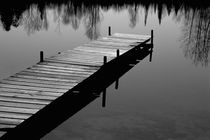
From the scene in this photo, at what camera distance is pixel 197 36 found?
3077cm

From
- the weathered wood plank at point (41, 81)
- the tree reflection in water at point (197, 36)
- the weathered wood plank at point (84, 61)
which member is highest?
the weathered wood plank at point (41, 81)

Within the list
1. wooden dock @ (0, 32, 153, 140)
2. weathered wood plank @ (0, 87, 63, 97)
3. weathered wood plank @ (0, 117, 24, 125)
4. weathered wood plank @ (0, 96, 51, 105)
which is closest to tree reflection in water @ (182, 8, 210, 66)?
wooden dock @ (0, 32, 153, 140)

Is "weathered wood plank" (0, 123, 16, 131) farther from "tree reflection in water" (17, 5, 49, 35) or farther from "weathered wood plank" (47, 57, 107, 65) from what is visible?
"tree reflection in water" (17, 5, 49, 35)

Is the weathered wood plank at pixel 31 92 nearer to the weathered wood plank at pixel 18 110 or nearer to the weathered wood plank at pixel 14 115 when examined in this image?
the weathered wood plank at pixel 18 110

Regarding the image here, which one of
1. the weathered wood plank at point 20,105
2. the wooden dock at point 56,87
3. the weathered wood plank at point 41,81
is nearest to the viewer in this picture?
the wooden dock at point 56,87

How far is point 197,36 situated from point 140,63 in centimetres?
1097

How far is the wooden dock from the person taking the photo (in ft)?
36.3

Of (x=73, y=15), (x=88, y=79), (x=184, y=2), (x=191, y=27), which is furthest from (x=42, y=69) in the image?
(x=184, y=2)

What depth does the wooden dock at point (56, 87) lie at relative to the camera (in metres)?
11.1

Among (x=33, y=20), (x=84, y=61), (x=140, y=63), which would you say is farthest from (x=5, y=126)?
(x=33, y=20)

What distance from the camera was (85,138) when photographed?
1159 centimetres

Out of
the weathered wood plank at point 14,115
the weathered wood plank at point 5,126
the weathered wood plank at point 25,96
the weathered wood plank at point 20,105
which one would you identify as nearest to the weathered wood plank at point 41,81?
the weathered wood plank at point 25,96

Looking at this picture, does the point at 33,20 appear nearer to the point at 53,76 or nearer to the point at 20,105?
the point at 53,76

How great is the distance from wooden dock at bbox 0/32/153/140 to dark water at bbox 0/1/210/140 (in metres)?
0.46
